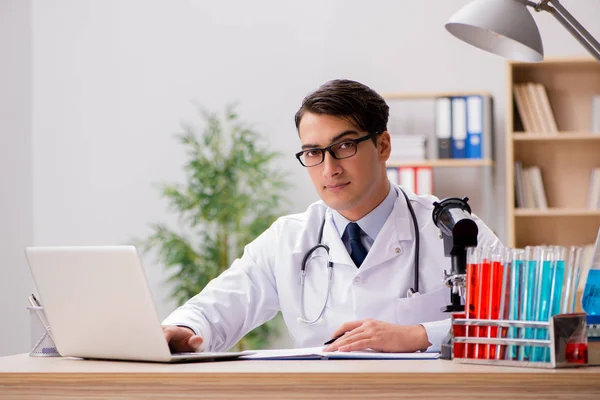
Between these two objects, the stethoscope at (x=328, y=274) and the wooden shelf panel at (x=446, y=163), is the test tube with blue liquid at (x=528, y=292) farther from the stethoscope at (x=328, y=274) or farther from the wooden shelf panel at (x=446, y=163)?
the wooden shelf panel at (x=446, y=163)

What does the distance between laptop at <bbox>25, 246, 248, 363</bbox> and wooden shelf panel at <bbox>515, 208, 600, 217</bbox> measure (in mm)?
2911

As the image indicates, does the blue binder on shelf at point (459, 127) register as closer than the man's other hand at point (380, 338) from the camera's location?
No

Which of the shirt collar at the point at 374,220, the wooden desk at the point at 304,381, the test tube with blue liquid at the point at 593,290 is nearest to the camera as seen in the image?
the wooden desk at the point at 304,381

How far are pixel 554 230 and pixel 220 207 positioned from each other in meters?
1.77

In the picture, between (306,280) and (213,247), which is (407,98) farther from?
(306,280)

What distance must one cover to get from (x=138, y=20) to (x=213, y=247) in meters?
1.50

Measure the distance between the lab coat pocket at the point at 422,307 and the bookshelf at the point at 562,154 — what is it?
2.32 metres

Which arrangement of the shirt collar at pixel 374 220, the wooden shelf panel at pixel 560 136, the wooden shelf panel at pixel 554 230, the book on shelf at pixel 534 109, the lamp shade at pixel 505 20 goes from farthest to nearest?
the wooden shelf panel at pixel 554 230
the book on shelf at pixel 534 109
the wooden shelf panel at pixel 560 136
the shirt collar at pixel 374 220
the lamp shade at pixel 505 20

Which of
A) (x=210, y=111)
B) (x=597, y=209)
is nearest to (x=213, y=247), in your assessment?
(x=210, y=111)

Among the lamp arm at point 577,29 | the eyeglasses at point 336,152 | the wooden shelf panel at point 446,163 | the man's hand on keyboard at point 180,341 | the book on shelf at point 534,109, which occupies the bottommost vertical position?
the man's hand on keyboard at point 180,341

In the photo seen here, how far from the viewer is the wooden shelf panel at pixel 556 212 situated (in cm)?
407

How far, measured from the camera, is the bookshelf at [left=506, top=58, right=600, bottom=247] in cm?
430

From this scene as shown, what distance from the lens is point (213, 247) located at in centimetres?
455

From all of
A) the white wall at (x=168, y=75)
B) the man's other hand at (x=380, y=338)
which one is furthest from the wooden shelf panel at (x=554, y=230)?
the man's other hand at (x=380, y=338)
